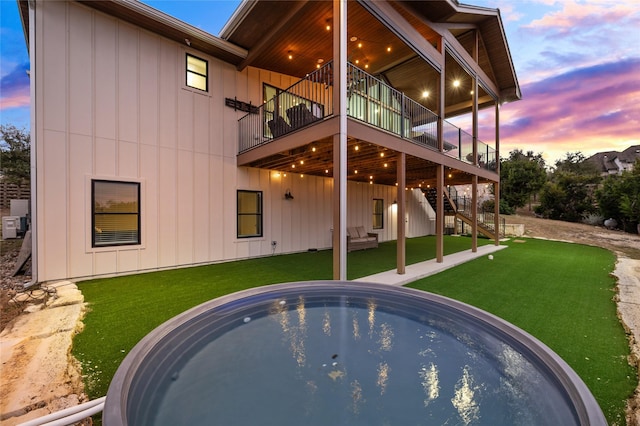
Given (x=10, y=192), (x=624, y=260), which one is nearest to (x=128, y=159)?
(x=10, y=192)

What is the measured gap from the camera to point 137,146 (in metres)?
6.04

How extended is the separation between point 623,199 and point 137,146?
2292cm

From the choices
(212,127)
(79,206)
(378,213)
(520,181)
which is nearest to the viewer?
(79,206)

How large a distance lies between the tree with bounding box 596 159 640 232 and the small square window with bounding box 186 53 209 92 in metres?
21.3

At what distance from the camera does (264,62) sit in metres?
7.75

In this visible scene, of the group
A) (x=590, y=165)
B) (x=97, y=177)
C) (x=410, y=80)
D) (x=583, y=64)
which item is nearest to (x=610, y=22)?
(x=583, y=64)

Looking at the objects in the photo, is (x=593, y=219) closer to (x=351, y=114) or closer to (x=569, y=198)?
(x=569, y=198)

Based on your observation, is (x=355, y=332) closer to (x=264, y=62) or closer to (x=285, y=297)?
(x=285, y=297)

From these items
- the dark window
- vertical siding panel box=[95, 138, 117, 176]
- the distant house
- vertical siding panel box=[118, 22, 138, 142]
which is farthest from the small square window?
the distant house

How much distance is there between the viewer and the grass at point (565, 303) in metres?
2.38

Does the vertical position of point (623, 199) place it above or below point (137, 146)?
below

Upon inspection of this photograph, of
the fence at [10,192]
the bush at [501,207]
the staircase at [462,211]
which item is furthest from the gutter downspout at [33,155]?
the bush at [501,207]

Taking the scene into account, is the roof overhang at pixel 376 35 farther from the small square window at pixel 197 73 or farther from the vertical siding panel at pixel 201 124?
the vertical siding panel at pixel 201 124

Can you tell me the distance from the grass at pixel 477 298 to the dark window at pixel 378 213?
14.0 feet
